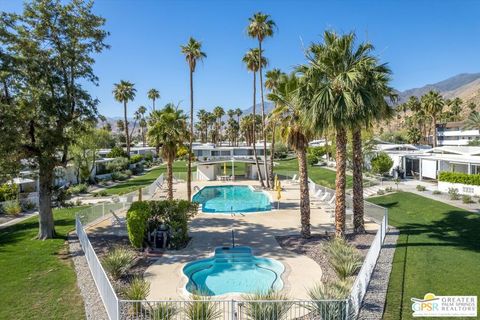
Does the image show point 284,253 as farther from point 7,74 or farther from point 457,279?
point 7,74

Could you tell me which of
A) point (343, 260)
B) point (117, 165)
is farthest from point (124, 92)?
point (343, 260)

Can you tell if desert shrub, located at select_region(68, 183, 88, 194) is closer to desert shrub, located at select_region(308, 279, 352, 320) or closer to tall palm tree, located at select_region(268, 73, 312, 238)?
tall palm tree, located at select_region(268, 73, 312, 238)

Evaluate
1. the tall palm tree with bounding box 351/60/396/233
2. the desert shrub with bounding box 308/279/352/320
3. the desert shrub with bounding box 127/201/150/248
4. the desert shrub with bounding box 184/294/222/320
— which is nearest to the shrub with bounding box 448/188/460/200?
the tall palm tree with bounding box 351/60/396/233

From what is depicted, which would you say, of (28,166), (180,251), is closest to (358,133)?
(180,251)

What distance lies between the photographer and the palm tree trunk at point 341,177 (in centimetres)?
1515

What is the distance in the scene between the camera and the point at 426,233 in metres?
16.7

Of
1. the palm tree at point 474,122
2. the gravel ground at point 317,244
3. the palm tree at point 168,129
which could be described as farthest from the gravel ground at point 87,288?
the palm tree at point 474,122

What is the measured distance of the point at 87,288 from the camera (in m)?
11.2

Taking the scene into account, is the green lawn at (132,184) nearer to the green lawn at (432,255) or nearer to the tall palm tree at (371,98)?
the tall palm tree at (371,98)

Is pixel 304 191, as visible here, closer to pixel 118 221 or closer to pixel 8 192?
pixel 118 221

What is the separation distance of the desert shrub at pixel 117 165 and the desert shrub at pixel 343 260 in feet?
135

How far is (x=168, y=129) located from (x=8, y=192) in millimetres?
16106

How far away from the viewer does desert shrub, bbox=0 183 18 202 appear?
26.8m

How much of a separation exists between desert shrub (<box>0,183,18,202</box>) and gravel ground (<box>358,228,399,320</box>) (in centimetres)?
2767
